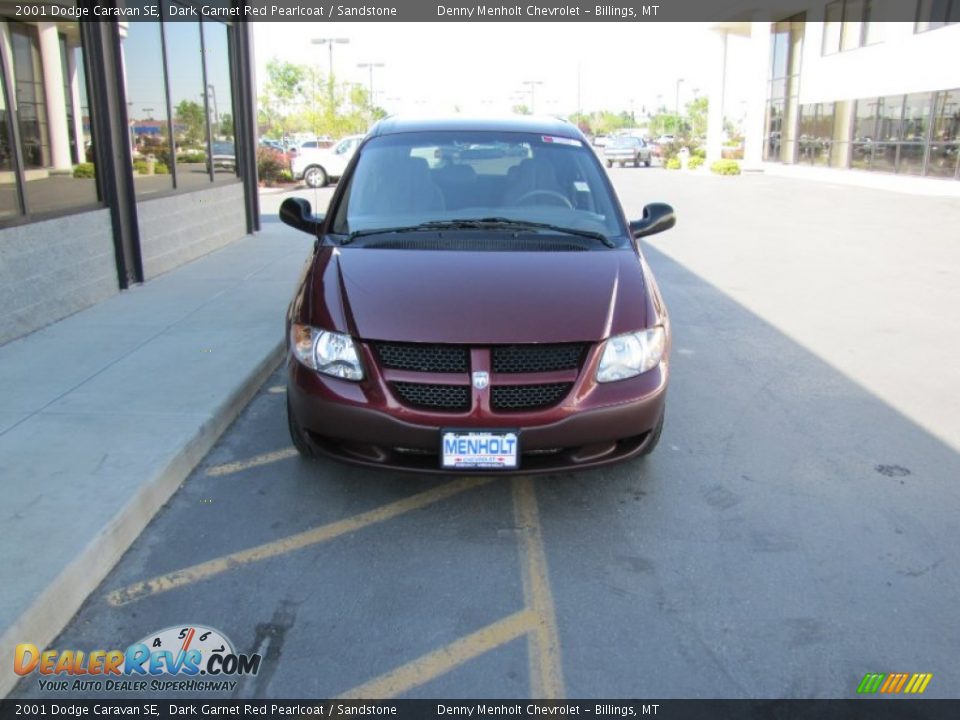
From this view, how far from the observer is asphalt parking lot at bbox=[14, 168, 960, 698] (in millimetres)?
2828

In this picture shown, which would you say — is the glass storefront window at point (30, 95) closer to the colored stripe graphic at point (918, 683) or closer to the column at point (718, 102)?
the colored stripe graphic at point (918, 683)

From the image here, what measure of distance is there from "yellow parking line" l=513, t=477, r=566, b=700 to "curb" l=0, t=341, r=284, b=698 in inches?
68.1

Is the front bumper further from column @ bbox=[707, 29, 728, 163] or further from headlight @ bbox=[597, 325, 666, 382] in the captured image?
column @ bbox=[707, 29, 728, 163]

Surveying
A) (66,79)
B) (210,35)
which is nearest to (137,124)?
(66,79)

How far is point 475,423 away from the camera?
345 cm

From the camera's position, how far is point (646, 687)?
2717 millimetres

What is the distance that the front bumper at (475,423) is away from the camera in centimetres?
347

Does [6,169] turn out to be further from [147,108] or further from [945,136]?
[945,136]

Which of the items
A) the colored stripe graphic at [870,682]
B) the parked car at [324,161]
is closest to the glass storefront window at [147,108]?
the colored stripe graphic at [870,682]

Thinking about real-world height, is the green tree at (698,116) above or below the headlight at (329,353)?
above

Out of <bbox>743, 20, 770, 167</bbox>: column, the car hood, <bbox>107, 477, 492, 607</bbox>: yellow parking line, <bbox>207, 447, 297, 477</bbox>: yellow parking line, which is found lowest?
<bbox>107, 477, 492, 607</bbox>: yellow parking line

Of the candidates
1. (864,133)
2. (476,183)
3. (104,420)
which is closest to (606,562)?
(476,183)

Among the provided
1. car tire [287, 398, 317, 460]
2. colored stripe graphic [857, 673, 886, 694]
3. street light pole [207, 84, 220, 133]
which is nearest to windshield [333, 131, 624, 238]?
car tire [287, 398, 317, 460]

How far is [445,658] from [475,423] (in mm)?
988
